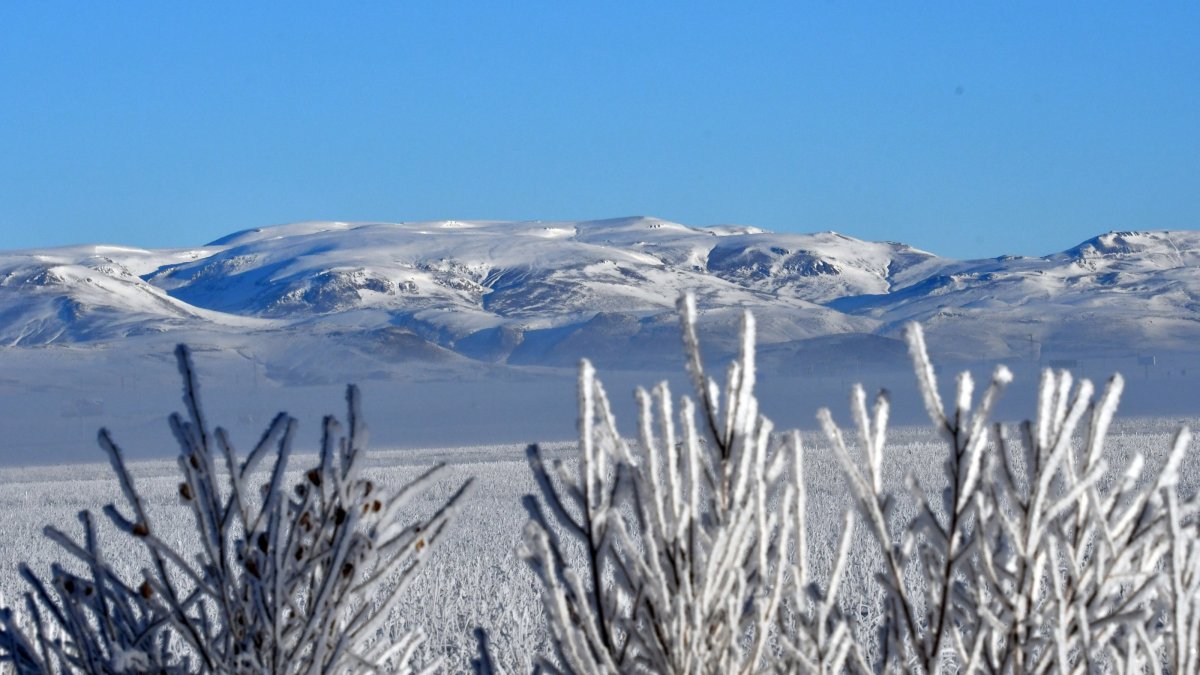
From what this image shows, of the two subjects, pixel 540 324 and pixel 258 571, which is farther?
pixel 540 324

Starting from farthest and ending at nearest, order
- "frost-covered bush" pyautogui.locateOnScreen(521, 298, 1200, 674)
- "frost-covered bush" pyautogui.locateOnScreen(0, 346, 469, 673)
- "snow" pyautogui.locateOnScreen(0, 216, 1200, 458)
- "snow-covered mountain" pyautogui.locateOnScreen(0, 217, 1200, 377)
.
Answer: "snow-covered mountain" pyautogui.locateOnScreen(0, 217, 1200, 377) < "snow" pyautogui.locateOnScreen(0, 216, 1200, 458) < "frost-covered bush" pyautogui.locateOnScreen(0, 346, 469, 673) < "frost-covered bush" pyautogui.locateOnScreen(521, 298, 1200, 674)

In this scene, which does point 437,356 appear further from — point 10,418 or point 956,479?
point 956,479

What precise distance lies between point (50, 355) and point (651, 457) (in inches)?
6310

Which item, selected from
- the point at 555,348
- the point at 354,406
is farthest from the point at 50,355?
the point at 354,406

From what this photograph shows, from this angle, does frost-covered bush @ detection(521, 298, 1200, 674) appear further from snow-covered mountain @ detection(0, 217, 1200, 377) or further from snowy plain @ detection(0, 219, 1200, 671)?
snow-covered mountain @ detection(0, 217, 1200, 377)

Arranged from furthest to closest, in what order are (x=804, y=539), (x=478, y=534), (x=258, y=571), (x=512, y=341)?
(x=512, y=341) → (x=478, y=534) → (x=258, y=571) → (x=804, y=539)

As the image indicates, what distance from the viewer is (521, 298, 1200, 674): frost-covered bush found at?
187 centimetres

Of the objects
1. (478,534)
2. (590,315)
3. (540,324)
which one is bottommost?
(478,534)

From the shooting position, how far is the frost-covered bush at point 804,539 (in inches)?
73.8

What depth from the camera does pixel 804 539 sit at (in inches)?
74.5

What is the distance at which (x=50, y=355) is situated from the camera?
496ft

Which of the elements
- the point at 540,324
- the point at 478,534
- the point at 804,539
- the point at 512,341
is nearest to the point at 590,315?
Answer: the point at 540,324

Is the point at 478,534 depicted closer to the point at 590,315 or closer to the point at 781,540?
the point at 781,540

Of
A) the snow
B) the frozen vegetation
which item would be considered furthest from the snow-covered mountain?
the frozen vegetation
